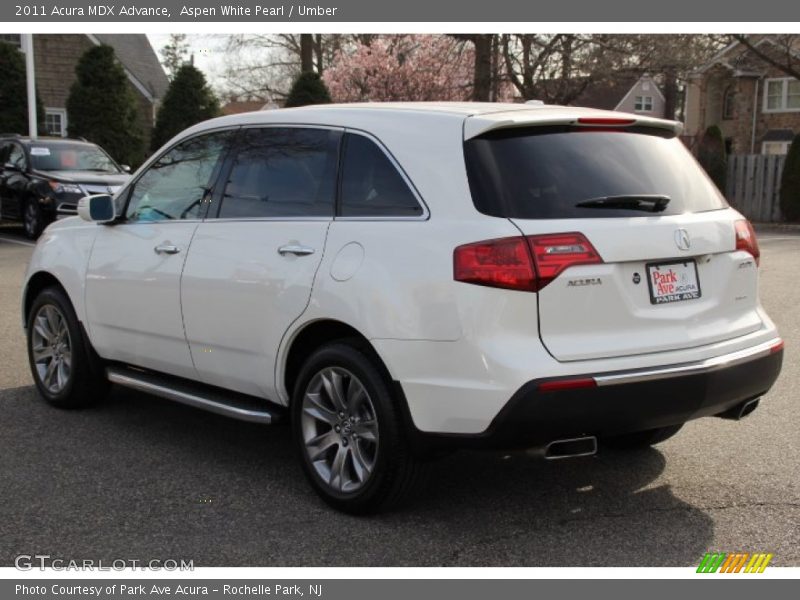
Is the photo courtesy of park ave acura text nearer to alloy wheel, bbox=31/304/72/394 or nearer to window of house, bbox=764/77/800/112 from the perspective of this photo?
alloy wheel, bbox=31/304/72/394

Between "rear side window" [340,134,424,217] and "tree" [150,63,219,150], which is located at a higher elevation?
"tree" [150,63,219,150]

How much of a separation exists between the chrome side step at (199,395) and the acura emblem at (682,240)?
83.1 inches

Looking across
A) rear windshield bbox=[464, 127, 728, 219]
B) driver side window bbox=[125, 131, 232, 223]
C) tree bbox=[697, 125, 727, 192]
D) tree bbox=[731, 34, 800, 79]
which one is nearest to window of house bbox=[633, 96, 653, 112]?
tree bbox=[731, 34, 800, 79]

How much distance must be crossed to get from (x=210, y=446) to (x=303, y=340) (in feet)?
4.25

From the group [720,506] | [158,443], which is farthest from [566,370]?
[158,443]

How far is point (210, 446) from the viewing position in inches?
224

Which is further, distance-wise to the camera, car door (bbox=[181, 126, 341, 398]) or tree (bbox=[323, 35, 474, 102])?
tree (bbox=[323, 35, 474, 102])

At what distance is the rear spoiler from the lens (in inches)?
166

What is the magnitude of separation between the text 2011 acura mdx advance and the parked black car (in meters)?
12.4

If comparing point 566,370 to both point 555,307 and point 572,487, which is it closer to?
point 555,307

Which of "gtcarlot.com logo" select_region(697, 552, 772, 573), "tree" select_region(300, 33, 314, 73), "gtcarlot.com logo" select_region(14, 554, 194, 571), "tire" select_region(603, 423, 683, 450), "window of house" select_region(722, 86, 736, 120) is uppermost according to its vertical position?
"tree" select_region(300, 33, 314, 73)

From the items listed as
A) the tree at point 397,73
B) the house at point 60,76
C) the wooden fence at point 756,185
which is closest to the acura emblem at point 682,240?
the wooden fence at point 756,185

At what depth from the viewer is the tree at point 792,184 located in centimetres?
2575

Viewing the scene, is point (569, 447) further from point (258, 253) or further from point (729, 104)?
point (729, 104)
